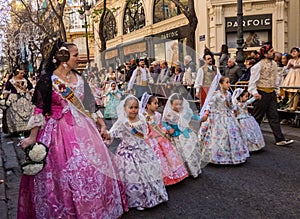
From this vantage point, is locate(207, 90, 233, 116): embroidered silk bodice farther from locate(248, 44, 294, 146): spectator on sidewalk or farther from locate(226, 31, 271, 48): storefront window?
Answer: locate(226, 31, 271, 48): storefront window

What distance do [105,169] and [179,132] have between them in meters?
1.94

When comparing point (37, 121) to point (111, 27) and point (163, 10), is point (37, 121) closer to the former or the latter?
point (163, 10)

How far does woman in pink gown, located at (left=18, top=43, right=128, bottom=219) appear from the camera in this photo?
3.46 metres

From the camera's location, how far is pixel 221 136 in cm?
605

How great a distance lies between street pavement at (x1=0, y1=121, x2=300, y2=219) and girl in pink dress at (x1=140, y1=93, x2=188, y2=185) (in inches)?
5.6

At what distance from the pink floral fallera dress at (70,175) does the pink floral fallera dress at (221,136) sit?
103 inches

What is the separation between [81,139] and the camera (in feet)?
11.9

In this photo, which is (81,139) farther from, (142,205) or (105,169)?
(142,205)

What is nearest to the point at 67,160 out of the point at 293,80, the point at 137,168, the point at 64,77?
the point at 64,77

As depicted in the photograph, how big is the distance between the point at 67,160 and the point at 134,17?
1112 inches

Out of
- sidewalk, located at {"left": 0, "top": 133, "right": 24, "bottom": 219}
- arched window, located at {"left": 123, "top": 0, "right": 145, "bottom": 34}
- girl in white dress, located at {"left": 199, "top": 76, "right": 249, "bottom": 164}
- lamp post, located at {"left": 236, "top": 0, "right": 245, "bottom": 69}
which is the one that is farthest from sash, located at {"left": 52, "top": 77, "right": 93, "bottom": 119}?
arched window, located at {"left": 123, "top": 0, "right": 145, "bottom": 34}

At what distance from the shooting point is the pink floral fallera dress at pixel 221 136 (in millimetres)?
6012

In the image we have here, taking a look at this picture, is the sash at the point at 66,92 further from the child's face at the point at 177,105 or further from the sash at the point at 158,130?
the child's face at the point at 177,105

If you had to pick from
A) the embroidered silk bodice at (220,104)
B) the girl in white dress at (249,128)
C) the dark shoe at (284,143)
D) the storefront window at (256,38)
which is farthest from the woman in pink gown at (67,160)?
the storefront window at (256,38)
